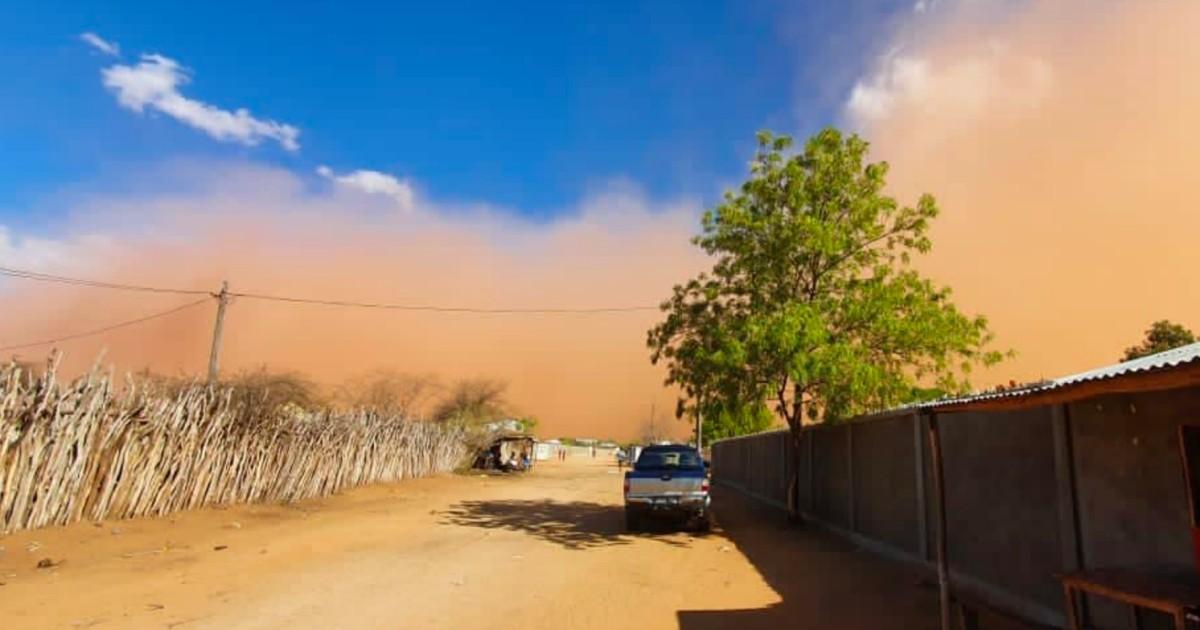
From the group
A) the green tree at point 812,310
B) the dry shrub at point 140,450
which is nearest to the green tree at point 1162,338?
the green tree at point 812,310

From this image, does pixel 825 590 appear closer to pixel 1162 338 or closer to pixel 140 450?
pixel 140 450

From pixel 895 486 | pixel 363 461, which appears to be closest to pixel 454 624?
pixel 895 486

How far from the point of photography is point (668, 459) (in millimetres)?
15820

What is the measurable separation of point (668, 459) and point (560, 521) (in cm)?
296

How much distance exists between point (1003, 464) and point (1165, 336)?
3050cm

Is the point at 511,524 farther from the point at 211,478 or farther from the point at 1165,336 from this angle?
the point at 1165,336

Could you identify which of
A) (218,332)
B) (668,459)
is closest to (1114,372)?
(668,459)

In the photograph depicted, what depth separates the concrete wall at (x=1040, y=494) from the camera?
5.49 metres

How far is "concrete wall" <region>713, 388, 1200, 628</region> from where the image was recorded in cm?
549

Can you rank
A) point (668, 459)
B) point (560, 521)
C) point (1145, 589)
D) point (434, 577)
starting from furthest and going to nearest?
point (560, 521)
point (668, 459)
point (434, 577)
point (1145, 589)

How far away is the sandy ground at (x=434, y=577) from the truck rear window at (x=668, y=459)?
1.39m

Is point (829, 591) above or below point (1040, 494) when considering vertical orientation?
below

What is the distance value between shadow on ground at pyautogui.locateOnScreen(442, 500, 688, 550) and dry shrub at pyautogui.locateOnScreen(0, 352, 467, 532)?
4.28 meters

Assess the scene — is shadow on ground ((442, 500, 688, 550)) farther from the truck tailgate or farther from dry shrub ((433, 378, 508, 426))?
dry shrub ((433, 378, 508, 426))
